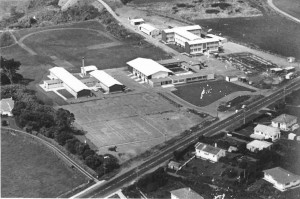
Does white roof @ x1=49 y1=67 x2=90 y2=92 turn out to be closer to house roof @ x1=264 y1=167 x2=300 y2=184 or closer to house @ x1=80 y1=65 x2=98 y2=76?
house @ x1=80 y1=65 x2=98 y2=76

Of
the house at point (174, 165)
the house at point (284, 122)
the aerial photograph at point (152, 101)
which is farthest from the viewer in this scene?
the house at point (284, 122)

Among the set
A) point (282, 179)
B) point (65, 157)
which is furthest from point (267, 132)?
point (65, 157)

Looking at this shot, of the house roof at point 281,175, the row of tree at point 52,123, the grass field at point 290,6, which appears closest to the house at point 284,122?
the house roof at point 281,175

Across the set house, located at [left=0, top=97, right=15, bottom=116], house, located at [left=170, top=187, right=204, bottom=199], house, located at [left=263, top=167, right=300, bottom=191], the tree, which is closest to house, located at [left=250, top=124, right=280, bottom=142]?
house, located at [left=263, top=167, right=300, bottom=191]

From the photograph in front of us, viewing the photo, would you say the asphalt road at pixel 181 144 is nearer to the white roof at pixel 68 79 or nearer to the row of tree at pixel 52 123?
the row of tree at pixel 52 123

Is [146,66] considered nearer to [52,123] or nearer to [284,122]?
[52,123]

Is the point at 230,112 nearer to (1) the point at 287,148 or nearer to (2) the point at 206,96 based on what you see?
(2) the point at 206,96
